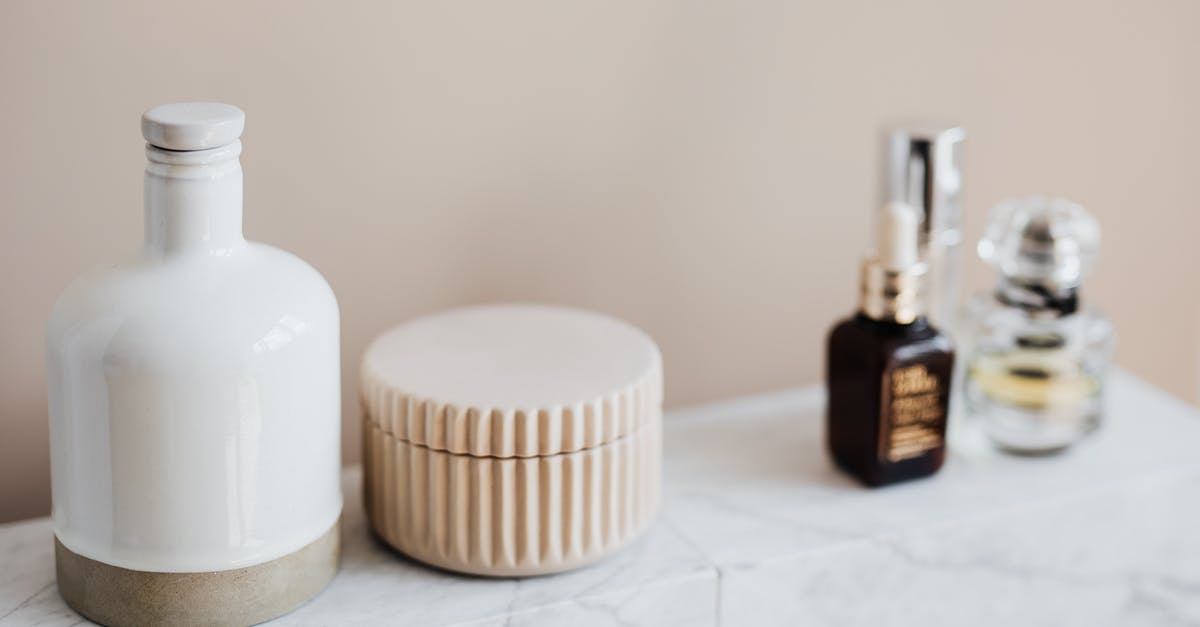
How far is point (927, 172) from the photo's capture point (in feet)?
2.38

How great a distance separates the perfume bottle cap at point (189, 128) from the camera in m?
0.51

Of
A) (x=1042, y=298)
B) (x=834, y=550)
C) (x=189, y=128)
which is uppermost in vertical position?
(x=189, y=128)

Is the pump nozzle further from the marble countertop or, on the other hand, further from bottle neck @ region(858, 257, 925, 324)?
the marble countertop

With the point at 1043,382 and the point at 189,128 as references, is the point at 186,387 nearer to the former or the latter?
the point at 189,128

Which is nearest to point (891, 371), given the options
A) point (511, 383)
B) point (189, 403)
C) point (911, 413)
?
point (911, 413)

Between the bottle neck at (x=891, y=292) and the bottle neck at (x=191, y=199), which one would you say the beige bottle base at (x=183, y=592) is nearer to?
the bottle neck at (x=191, y=199)

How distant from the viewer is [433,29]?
68 cm

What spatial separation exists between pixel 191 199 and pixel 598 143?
0.27 m

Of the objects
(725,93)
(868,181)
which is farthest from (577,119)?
(868,181)

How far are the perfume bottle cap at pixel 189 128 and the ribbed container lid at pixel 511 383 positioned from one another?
141mm

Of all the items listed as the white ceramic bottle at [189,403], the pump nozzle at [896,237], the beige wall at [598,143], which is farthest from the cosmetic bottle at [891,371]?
the white ceramic bottle at [189,403]

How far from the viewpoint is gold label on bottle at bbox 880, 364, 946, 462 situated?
0.68m

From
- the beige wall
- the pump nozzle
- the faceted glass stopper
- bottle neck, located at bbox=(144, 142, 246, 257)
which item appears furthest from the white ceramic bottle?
the faceted glass stopper

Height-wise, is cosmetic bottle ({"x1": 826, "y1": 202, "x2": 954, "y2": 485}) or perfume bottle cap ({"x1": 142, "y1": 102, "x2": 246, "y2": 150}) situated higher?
perfume bottle cap ({"x1": 142, "y1": 102, "x2": 246, "y2": 150})
